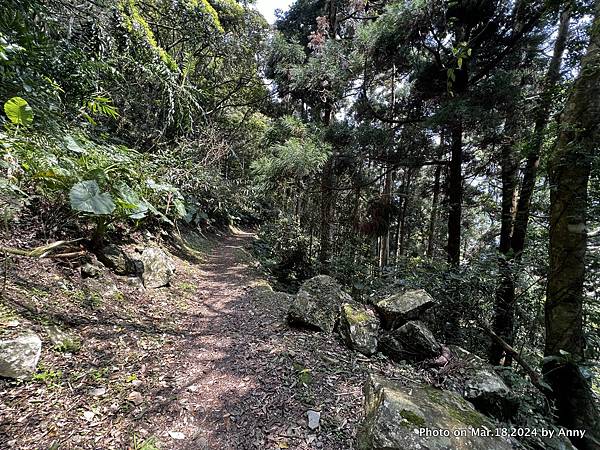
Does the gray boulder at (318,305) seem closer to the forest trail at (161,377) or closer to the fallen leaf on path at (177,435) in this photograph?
the forest trail at (161,377)

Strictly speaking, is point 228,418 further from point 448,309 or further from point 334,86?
point 334,86

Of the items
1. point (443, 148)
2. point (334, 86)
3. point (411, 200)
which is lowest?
point (411, 200)

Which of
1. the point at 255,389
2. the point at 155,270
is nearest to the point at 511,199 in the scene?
the point at 255,389

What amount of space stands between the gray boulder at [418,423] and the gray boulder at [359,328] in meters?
1.06

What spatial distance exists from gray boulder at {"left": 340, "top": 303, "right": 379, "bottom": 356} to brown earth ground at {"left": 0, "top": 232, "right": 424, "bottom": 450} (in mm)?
143

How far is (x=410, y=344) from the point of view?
306 centimetres

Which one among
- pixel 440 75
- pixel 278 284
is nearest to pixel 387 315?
pixel 278 284

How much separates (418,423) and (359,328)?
159 centimetres

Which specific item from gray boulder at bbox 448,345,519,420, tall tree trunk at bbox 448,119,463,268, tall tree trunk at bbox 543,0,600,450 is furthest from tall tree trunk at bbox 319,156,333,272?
tall tree trunk at bbox 543,0,600,450

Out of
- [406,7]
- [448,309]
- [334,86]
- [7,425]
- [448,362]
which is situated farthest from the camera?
[334,86]

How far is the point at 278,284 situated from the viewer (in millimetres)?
7133

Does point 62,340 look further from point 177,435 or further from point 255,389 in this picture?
point 255,389

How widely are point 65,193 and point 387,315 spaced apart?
4328 millimetres

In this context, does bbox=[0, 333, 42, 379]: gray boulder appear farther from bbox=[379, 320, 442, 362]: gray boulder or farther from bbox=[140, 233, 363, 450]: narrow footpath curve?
bbox=[379, 320, 442, 362]: gray boulder
